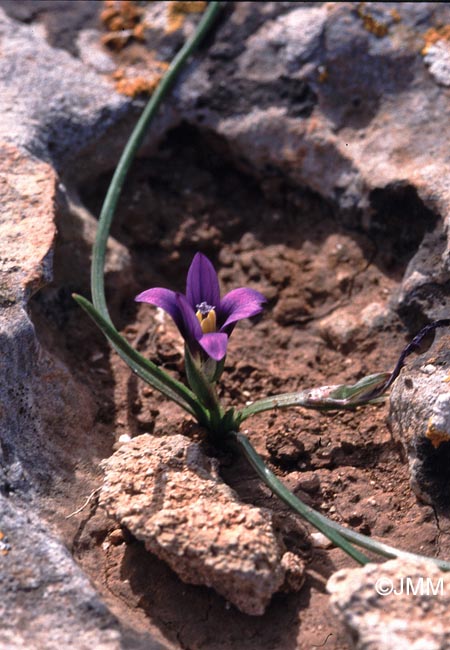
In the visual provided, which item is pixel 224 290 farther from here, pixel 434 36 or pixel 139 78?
pixel 434 36

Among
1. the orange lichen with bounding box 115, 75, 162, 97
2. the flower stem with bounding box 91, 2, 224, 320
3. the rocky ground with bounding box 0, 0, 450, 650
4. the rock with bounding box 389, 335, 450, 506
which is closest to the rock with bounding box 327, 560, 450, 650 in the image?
the rocky ground with bounding box 0, 0, 450, 650

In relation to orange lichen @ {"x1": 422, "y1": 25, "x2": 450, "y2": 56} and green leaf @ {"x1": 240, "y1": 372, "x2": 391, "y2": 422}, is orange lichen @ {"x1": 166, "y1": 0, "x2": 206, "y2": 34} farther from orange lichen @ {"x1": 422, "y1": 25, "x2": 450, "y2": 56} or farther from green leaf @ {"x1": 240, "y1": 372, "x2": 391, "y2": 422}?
green leaf @ {"x1": 240, "y1": 372, "x2": 391, "y2": 422}

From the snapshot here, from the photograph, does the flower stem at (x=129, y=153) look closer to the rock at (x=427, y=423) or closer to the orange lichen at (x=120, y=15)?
the orange lichen at (x=120, y=15)

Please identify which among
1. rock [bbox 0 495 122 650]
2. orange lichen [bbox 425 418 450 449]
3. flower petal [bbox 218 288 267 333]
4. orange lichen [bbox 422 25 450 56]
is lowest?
rock [bbox 0 495 122 650]

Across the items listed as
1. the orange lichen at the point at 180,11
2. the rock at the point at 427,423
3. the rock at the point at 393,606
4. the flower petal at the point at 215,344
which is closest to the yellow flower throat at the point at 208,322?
the flower petal at the point at 215,344

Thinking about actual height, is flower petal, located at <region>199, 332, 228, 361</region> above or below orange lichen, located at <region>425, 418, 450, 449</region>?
above

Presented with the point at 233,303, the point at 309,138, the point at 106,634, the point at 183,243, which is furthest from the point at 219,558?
the point at 309,138
